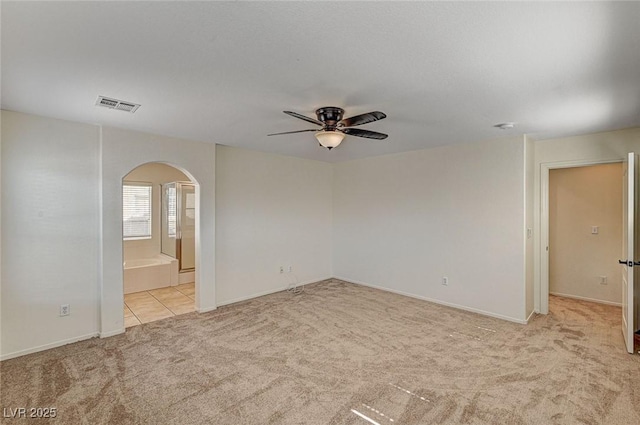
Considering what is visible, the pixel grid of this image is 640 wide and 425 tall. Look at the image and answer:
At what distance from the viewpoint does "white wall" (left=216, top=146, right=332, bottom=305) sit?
479 cm

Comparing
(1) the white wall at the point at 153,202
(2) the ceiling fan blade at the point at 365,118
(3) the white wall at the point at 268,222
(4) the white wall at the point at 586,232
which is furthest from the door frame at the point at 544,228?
(1) the white wall at the point at 153,202

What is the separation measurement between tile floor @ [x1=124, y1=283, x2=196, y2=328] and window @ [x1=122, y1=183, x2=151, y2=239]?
1.57 metres

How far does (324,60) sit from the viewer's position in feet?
6.45

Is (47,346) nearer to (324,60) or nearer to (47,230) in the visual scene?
(47,230)

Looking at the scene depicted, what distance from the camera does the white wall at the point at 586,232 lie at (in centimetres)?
464

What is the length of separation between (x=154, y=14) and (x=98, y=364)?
3.10m

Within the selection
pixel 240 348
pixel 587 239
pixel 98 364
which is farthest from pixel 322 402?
pixel 587 239

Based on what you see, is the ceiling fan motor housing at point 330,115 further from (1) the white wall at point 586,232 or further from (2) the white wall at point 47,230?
(1) the white wall at point 586,232

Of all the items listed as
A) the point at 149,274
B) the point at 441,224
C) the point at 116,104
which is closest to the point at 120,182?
the point at 116,104

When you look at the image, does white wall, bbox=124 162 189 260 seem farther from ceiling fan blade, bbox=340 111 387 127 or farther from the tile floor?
ceiling fan blade, bbox=340 111 387 127

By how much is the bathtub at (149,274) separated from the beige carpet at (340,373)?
6.12 ft

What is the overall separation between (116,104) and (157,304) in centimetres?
320

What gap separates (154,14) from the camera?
152 centimetres

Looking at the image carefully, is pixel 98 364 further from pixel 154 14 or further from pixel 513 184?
pixel 513 184
